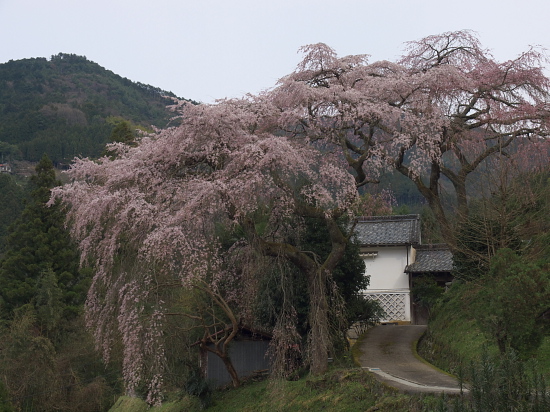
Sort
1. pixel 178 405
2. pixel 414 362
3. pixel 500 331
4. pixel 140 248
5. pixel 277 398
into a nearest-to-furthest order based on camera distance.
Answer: pixel 500 331 → pixel 140 248 → pixel 277 398 → pixel 414 362 → pixel 178 405

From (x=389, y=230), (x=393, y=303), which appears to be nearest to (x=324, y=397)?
(x=393, y=303)

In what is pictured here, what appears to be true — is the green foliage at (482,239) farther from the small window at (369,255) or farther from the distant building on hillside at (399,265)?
the small window at (369,255)

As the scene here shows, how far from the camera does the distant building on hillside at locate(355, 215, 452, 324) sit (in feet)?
77.7

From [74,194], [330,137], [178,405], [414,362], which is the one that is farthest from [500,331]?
[178,405]

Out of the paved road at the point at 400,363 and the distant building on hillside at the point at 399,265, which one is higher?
the distant building on hillside at the point at 399,265

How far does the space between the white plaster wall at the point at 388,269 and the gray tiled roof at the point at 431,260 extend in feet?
1.79

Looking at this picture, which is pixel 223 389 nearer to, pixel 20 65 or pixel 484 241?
pixel 484 241

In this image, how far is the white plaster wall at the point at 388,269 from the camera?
948 inches

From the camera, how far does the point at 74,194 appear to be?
A: 12125 millimetres

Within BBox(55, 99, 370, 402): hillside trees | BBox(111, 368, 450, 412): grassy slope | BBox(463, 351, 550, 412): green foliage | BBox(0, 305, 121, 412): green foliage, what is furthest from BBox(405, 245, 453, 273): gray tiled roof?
BBox(463, 351, 550, 412): green foliage

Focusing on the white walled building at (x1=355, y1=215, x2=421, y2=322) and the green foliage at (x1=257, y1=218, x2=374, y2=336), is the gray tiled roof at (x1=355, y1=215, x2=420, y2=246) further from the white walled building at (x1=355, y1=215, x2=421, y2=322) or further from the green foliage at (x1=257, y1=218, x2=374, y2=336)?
the green foliage at (x1=257, y1=218, x2=374, y2=336)

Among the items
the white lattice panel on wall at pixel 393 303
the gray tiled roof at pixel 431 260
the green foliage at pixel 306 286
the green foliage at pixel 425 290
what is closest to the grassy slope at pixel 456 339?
the green foliage at pixel 306 286

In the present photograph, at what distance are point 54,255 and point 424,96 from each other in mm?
20291

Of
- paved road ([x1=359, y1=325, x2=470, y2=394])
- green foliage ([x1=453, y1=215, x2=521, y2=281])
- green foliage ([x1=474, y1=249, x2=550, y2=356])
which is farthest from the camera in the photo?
green foliage ([x1=453, y1=215, x2=521, y2=281])
